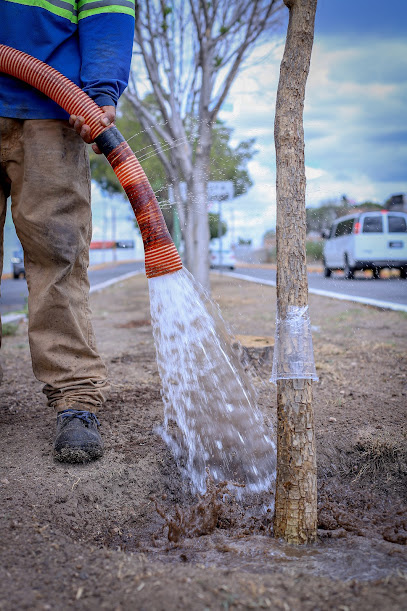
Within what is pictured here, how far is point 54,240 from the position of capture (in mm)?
2352

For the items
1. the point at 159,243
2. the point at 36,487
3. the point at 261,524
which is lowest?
the point at 261,524

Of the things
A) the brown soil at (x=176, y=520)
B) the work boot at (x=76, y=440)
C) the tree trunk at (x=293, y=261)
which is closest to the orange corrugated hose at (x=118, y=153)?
the tree trunk at (x=293, y=261)

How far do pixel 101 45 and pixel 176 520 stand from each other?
1881mm

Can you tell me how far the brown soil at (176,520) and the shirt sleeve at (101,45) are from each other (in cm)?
149

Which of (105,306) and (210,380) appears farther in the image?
(105,306)

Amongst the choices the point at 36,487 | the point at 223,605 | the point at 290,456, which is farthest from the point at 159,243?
the point at 223,605

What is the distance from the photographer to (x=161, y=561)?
159cm

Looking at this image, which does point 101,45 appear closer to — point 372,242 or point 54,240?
point 54,240

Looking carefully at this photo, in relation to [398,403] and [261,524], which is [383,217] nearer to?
[398,403]

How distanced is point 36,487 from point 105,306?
8187mm

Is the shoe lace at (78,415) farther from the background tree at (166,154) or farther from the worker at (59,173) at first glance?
the background tree at (166,154)

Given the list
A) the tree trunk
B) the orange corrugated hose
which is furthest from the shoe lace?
the tree trunk

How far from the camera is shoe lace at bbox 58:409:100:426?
231 cm

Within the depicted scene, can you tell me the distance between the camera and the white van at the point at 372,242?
46.6 ft
